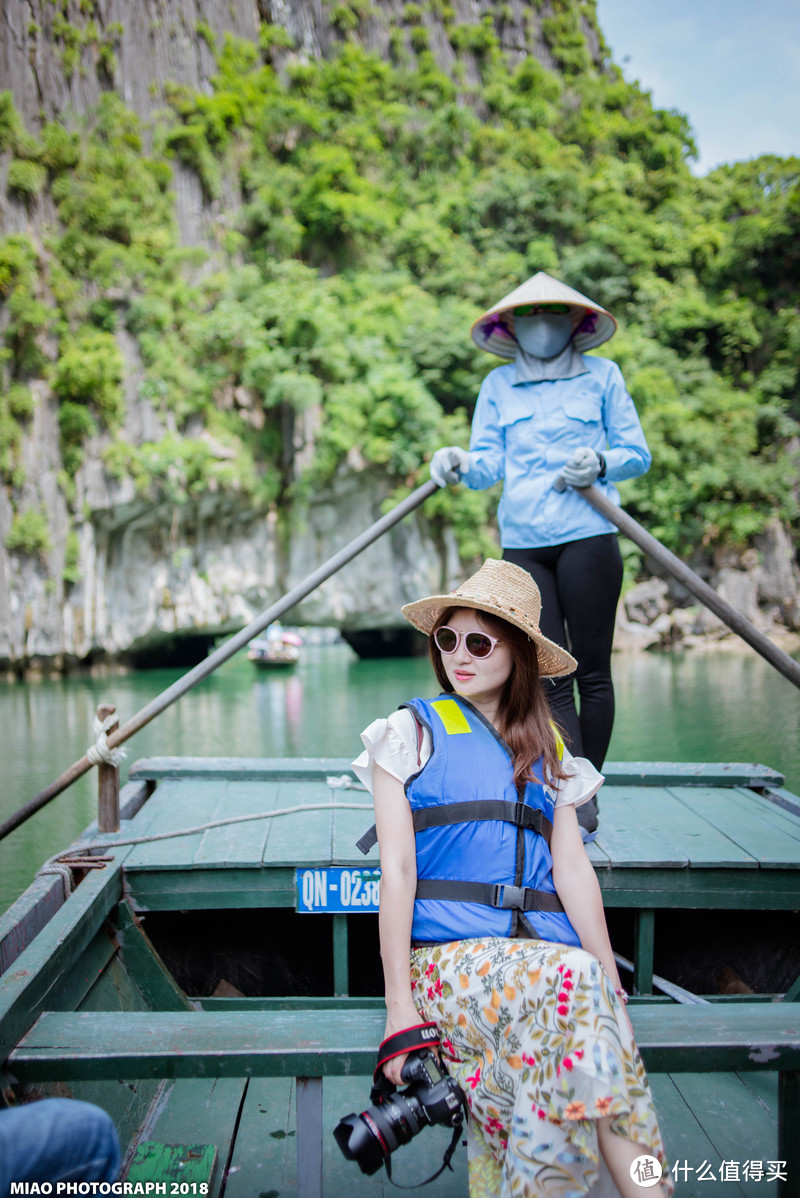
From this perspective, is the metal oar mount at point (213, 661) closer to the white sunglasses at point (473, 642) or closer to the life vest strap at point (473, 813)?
the white sunglasses at point (473, 642)

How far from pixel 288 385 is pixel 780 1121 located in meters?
12.6

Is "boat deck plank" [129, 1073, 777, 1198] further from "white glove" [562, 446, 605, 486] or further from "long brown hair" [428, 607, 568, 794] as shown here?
"white glove" [562, 446, 605, 486]

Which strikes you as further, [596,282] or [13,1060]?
[596,282]

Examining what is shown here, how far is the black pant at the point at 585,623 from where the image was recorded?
70.8 inches

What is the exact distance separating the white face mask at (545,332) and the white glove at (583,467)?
0.30 metres

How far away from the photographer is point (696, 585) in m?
1.82

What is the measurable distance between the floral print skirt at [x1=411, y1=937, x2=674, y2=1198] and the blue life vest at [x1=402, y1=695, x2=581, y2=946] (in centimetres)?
5

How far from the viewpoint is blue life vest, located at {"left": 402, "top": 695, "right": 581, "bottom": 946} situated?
3.29 ft

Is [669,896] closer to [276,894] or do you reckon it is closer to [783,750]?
[276,894]

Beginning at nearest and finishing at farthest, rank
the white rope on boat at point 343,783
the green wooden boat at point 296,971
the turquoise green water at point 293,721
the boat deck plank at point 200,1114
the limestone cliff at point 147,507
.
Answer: the green wooden boat at point 296,971
the boat deck plank at point 200,1114
the white rope on boat at point 343,783
the turquoise green water at point 293,721
the limestone cliff at point 147,507

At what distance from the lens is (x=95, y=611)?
12766 millimetres

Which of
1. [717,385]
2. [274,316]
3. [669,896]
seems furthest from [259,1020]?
[717,385]

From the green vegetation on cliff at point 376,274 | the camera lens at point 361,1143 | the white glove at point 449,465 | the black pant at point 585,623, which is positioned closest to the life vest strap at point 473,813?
the camera lens at point 361,1143


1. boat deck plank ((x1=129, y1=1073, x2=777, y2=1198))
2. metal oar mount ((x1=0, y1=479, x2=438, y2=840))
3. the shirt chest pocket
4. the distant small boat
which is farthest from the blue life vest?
the distant small boat
